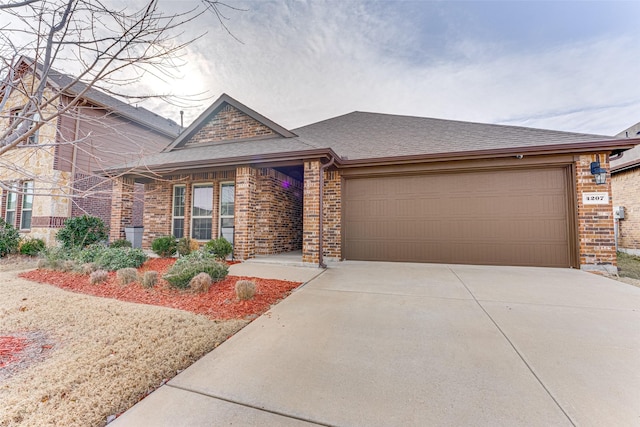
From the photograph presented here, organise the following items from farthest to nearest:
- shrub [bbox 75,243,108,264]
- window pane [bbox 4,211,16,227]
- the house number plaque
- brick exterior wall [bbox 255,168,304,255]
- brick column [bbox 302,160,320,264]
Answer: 1. window pane [bbox 4,211,16,227]
2. brick exterior wall [bbox 255,168,304,255]
3. brick column [bbox 302,160,320,264]
4. shrub [bbox 75,243,108,264]
5. the house number plaque

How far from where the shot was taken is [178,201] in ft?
29.6

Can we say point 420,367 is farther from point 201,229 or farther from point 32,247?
point 32,247

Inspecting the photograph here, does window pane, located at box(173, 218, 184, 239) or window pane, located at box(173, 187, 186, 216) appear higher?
window pane, located at box(173, 187, 186, 216)

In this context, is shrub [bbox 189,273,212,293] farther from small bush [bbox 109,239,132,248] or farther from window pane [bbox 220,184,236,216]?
small bush [bbox 109,239,132,248]

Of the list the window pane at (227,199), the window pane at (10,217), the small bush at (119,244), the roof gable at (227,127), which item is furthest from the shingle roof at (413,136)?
the window pane at (10,217)

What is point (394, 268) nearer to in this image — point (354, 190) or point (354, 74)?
point (354, 190)

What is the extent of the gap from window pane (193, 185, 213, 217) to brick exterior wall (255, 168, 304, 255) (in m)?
1.82

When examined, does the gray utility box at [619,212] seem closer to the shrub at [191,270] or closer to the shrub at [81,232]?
the shrub at [191,270]

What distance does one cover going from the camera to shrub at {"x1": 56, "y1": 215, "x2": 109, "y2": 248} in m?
7.23

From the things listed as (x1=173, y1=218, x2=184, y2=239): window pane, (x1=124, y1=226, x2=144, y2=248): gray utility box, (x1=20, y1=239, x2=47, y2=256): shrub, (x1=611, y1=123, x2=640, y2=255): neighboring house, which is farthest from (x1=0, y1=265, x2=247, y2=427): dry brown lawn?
(x1=611, y1=123, x2=640, y2=255): neighboring house

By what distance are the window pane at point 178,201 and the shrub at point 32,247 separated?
4126 mm

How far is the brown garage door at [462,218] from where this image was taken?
20.3 feet

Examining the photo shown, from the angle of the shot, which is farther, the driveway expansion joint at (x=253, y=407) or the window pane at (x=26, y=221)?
the window pane at (x=26, y=221)

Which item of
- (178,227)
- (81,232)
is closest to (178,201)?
(178,227)
